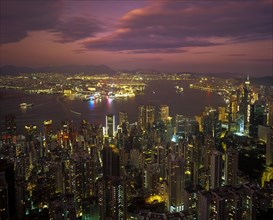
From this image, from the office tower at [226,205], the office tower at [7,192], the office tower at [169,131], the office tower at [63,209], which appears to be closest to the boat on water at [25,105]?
the office tower at [7,192]

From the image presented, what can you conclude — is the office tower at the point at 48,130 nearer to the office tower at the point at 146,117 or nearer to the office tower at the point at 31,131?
the office tower at the point at 31,131

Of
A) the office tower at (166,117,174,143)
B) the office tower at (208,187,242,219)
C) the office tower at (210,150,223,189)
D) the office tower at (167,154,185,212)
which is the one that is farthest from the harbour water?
the office tower at (208,187,242,219)

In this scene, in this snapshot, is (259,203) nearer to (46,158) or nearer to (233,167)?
(233,167)

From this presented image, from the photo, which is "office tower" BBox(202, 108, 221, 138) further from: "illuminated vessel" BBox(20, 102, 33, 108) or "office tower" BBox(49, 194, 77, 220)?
"office tower" BBox(49, 194, 77, 220)

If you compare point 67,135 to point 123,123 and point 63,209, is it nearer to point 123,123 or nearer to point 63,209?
point 123,123

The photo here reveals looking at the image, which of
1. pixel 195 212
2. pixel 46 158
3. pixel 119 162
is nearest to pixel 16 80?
pixel 46 158

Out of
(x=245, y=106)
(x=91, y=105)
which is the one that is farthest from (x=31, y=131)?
(x=245, y=106)
